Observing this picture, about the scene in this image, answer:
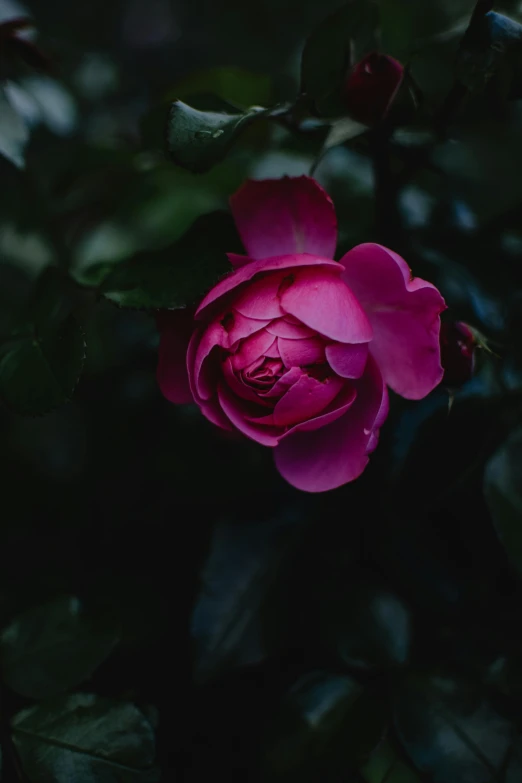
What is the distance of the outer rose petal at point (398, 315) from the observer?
0.45 m

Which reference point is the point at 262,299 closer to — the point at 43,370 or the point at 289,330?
the point at 289,330

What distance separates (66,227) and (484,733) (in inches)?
27.8

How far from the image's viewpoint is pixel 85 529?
2.49ft

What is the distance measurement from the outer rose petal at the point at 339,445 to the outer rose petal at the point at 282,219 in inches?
3.8

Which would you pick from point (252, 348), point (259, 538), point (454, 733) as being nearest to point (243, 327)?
point (252, 348)

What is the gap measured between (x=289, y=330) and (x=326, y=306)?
3 cm

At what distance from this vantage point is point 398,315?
48cm

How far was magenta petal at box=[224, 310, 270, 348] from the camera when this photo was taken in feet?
1.48

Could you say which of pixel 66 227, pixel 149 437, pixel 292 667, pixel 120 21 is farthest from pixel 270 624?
pixel 120 21

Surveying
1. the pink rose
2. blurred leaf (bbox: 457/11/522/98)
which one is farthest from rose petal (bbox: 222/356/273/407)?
blurred leaf (bbox: 457/11/522/98)

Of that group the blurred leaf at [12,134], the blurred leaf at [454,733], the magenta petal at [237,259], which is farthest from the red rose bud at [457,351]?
the blurred leaf at [12,134]

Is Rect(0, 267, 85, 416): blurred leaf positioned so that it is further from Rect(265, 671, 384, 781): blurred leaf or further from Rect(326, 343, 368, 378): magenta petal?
Rect(265, 671, 384, 781): blurred leaf

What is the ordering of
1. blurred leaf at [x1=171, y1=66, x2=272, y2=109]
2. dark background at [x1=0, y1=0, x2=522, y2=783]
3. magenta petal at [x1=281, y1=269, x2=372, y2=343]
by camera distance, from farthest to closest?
1. blurred leaf at [x1=171, y1=66, x2=272, y2=109]
2. dark background at [x1=0, y1=0, x2=522, y2=783]
3. magenta petal at [x1=281, y1=269, x2=372, y2=343]

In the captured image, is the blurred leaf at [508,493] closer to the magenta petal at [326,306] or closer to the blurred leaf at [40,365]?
the magenta petal at [326,306]
